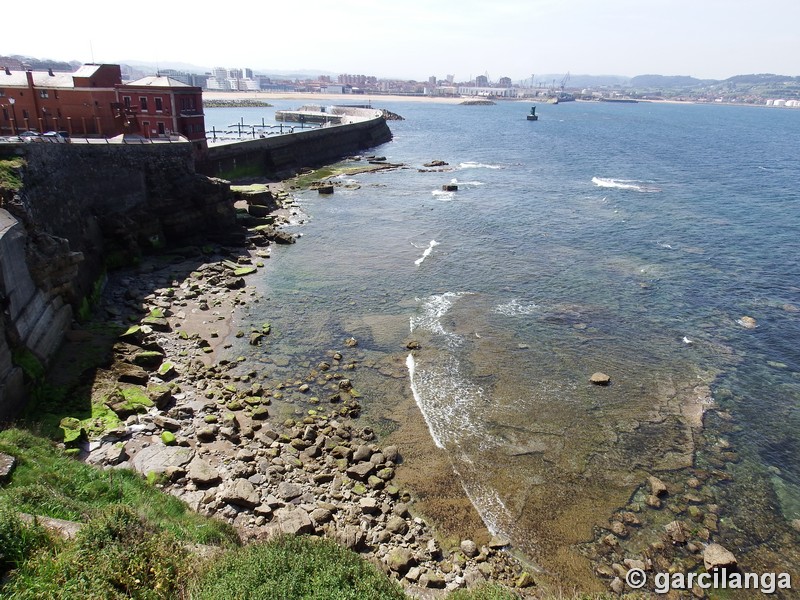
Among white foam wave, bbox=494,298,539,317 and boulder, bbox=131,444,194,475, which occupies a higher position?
white foam wave, bbox=494,298,539,317

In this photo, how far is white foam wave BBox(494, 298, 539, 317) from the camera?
3028 cm

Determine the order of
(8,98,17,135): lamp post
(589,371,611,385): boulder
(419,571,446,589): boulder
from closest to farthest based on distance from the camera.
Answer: (419,571,446,589): boulder → (589,371,611,385): boulder → (8,98,17,135): lamp post

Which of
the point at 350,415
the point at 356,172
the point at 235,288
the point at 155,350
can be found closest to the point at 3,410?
the point at 155,350

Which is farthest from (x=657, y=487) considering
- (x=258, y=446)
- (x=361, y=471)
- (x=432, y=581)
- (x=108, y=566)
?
(x=108, y=566)

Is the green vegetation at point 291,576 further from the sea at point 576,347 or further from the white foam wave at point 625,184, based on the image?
the white foam wave at point 625,184

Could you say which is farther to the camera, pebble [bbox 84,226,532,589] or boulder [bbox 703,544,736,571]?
pebble [bbox 84,226,532,589]

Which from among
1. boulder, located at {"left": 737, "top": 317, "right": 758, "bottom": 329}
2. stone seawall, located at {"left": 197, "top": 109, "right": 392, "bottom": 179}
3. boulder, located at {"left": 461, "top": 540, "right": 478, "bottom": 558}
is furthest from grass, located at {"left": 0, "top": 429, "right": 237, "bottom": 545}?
stone seawall, located at {"left": 197, "top": 109, "right": 392, "bottom": 179}

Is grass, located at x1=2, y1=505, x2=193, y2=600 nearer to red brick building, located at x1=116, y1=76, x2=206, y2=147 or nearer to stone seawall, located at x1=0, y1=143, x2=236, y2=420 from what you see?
stone seawall, located at x1=0, y1=143, x2=236, y2=420

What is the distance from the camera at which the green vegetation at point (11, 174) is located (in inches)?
978

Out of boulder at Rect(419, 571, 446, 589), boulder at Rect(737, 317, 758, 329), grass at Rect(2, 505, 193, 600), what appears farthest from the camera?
boulder at Rect(737, 317, 758, 329)

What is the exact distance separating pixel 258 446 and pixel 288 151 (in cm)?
5911

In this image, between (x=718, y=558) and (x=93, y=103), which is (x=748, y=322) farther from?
(x=93, y=103)

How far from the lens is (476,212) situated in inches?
2108

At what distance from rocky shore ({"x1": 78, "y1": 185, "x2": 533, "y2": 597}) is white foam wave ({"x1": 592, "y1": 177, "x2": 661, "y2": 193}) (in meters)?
53.3
